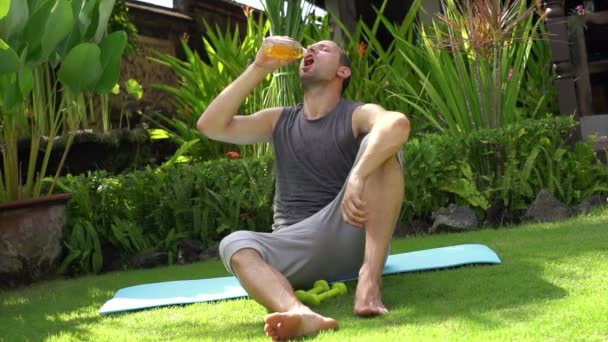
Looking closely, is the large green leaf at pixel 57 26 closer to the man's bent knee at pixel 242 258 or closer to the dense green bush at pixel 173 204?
the dense green bush at pixel 173 204

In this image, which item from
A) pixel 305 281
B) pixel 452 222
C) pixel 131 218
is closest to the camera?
pixel 305 281

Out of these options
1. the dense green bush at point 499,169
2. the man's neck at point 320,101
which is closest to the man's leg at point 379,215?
the man's neck at point 320,101

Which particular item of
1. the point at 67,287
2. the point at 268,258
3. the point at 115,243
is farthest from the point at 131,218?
the point at 268,258

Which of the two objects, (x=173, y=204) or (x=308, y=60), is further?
(x=173, y=204)

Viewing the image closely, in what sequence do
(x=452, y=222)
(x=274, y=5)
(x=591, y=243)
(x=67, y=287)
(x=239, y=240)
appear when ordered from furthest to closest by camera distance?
(x=274, y=5) → (x=452, y=222) → (x=67, y=287) → (x=591, y=243) → (x=239, y=240)

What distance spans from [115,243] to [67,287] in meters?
1.03

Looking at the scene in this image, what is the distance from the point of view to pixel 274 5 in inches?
275

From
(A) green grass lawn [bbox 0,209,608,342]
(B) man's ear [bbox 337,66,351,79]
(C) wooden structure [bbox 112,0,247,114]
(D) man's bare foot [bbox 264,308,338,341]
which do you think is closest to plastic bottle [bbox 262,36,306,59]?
(B) man's ear [bbox 337,66,351,79]

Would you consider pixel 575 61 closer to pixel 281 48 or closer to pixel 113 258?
pixel 113 258

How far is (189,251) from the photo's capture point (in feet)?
20.0

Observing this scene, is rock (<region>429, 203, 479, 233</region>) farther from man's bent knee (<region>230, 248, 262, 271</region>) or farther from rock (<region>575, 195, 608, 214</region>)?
man's bent knee (<region>230, 248, 262, 271</region>)

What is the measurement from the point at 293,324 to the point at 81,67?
9.39 feet

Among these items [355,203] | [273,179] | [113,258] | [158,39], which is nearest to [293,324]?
[355,203]

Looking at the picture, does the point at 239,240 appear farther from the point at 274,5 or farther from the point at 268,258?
the point at 274,5
